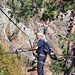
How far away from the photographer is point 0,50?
13.9ft

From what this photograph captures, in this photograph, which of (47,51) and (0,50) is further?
(0,50)

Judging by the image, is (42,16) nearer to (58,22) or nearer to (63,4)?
(58,22)

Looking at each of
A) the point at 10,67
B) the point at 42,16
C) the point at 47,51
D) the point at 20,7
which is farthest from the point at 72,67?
the point at 42,16

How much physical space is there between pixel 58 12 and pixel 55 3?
47.6 inches

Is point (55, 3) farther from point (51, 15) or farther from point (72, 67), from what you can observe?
point (72, 67)

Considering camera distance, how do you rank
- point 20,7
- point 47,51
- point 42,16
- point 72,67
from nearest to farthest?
point 47,51
point 72,67
point 20,7
point 42,16

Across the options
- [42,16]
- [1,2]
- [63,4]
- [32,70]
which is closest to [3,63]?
[32,70]

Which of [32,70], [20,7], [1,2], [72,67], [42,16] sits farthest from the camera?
[42,16]

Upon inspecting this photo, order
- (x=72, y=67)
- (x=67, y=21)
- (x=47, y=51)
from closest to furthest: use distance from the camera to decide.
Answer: (x=47, y=51)
(x=72, y=67)
(x=67, y=21)

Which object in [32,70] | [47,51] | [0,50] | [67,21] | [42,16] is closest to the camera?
[47,51]

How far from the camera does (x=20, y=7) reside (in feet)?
25.1

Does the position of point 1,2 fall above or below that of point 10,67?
above

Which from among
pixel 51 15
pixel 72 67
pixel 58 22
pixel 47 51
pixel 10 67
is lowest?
pixel 72 67

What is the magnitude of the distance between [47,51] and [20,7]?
496 cm
